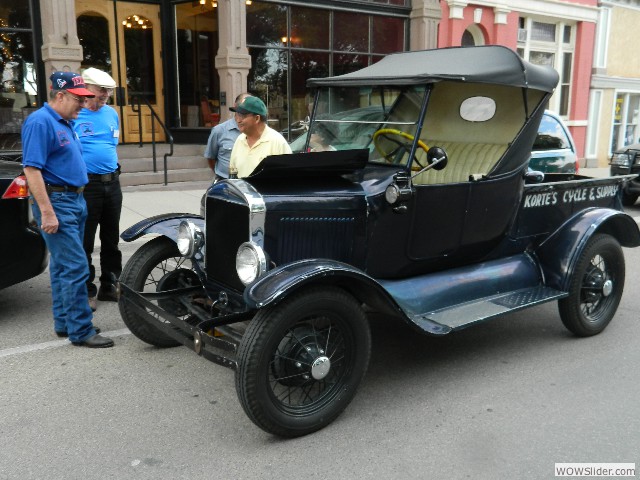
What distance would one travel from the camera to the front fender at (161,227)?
13.8ft

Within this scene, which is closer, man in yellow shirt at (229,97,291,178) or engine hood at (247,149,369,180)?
engine hood at (247,149,369,180)

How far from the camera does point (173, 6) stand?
42.9ft

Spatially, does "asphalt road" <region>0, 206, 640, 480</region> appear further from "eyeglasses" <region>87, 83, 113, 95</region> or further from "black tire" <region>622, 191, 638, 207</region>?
"black tire" <region>622, 191, 638, 207</region>

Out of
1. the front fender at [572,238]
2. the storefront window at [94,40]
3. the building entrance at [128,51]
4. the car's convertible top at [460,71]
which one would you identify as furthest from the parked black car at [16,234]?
the storefront window at [94,40]

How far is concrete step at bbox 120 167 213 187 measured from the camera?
11039mm

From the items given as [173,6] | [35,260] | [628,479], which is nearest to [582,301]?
[628,479]

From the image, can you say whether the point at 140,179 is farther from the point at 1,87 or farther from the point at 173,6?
the point at 173,6

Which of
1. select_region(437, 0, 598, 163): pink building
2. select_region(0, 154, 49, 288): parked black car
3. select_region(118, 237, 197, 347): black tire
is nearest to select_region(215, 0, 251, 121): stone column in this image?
select_region(437, 0, 598, 163): pink building

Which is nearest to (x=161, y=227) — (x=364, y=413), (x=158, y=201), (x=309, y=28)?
(x=364, y=413)

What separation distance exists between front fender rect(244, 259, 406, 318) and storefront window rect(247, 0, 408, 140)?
9.44m

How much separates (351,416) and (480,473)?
81 centimetres

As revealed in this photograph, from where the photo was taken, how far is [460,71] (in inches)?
163

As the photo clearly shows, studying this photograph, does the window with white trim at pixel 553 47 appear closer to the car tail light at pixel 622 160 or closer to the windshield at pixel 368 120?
the car tail light at pixel 622 160

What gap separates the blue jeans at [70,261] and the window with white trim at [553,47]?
1513cm
